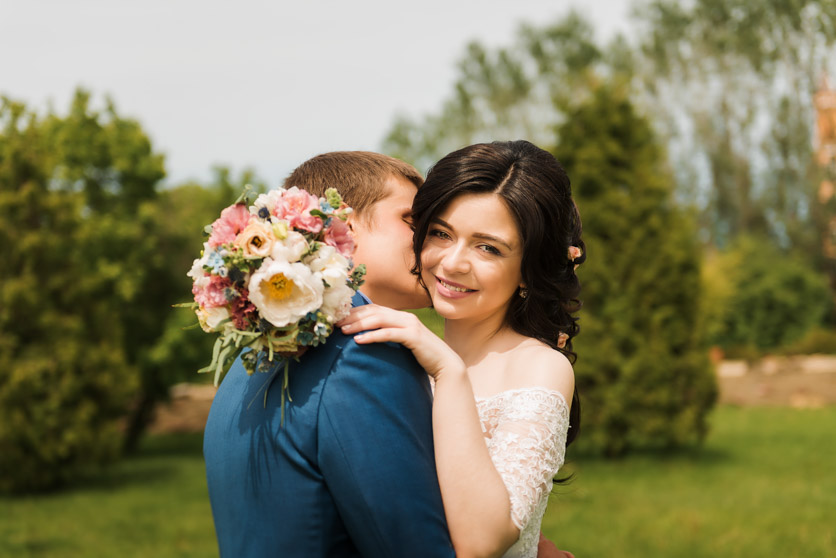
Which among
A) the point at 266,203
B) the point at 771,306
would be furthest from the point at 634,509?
the point at 771,306

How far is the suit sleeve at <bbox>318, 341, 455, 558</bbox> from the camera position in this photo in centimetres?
190

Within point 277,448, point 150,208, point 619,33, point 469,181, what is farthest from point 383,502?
point 619,33

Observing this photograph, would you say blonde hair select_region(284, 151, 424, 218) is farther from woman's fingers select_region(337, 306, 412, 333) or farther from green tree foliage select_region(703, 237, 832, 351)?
green tree foliage select_region(703, 237, 832, 351)

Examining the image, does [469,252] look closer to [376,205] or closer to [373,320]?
[376,205]

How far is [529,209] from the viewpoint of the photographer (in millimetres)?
2646

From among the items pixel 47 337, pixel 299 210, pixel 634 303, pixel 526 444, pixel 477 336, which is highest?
pixel 299 210

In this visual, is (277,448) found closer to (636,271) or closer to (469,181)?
A: (469,181)

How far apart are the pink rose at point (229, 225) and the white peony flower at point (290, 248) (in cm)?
13

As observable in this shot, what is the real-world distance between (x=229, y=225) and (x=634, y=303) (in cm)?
1095

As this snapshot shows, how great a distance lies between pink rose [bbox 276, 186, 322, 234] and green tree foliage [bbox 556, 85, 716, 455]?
34.0 ft

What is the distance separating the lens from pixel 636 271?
12.3m

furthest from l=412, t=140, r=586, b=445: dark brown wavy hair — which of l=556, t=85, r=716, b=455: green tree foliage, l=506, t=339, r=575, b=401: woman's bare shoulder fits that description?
l=556, t=85, r=716, b=455: green tree foliage

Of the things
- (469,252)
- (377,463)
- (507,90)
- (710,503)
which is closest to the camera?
(377,463)

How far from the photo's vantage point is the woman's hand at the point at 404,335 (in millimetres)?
2070
